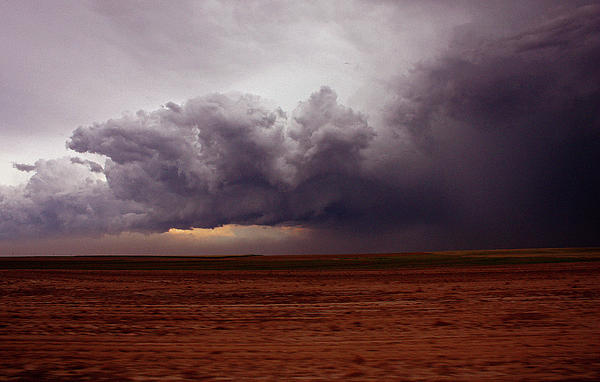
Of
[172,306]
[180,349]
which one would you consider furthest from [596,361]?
[172,306]

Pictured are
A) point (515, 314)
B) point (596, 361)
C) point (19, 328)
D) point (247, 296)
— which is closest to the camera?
point (596, 361)

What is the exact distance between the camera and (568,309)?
41.4ft

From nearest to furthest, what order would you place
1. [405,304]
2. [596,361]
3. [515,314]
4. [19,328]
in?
[596,361] → [19,328] → [515,314] → [405,304]

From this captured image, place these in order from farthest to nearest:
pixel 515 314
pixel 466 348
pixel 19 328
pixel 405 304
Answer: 1. pixel 405 304
2. pixel 515 314
3. pixel 19 328
4. pixel 466 348

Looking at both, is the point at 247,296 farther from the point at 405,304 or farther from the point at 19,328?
the point at 19,328

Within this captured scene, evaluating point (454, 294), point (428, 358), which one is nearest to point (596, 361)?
point (428, 358)

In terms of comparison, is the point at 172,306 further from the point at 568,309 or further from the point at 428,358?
the point at 568,309

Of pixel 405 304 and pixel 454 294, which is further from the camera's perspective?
pixel 454 294

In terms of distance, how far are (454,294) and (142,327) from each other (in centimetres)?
1413

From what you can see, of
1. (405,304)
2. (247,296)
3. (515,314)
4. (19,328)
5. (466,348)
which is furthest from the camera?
(247,296)

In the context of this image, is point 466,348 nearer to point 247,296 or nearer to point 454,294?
point 454,294

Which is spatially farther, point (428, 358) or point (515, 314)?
point (515, 314)

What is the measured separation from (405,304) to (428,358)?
7349 mm

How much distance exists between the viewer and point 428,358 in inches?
294
